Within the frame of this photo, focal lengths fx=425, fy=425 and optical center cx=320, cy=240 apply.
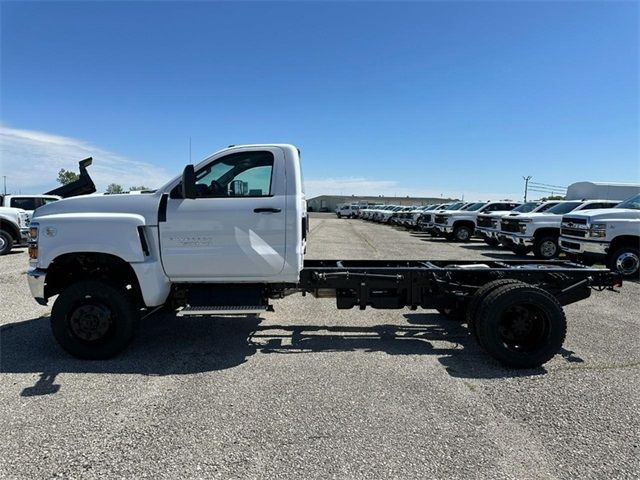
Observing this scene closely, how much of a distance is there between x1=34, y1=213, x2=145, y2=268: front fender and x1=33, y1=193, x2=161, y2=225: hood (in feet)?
0.40

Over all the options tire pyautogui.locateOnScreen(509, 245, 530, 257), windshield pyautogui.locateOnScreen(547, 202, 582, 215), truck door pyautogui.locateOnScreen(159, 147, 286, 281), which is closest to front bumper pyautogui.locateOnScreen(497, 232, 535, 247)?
tire pyautogui.locateOnScreen(509, 245, 530, 257)

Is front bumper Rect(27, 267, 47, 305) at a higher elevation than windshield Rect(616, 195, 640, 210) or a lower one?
lower

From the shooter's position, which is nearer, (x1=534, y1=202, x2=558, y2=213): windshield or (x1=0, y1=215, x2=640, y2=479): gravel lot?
(x1=0, y1=215, x2=640, y2=479): gravel lot

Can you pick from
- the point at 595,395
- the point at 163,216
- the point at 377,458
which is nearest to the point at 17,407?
the point at 163,216

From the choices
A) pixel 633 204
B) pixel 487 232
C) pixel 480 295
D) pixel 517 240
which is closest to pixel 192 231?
pixel 480 295

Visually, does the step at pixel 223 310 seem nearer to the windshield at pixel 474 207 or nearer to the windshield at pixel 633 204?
the windshield at pixel 633 204

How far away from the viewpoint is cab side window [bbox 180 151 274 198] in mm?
4562

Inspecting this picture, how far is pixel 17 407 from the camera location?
3381 mm

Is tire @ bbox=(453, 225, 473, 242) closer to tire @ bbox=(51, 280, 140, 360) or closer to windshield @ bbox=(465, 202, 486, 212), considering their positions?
windshield @ bbox=(465, 202, 486, 212)

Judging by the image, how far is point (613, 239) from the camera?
9.49 m

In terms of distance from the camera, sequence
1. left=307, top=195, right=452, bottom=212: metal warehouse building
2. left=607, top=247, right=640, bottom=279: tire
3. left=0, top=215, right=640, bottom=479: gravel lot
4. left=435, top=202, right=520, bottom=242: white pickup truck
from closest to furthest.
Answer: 1. left=0, top=215, right=640, bottom=479: gravel lot
2. left=607, top=247, right=640, bottom=279: tire
3. left=435, top=202, right=520, bottom=242: white pickup truck
4. left=307, top=195, right=452, bottom=212: metal warehouse building

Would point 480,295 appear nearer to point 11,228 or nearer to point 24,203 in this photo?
point 11,228

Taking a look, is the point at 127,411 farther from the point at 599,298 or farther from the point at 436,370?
the point at 599,298

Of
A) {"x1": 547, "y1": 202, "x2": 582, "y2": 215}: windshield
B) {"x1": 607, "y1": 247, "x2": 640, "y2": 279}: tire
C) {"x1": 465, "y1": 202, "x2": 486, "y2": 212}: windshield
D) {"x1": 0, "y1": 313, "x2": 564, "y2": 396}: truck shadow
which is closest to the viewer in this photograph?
{"x1": 0, "y1": 313, "x2": 564, "y2": 396}: truck shadow
